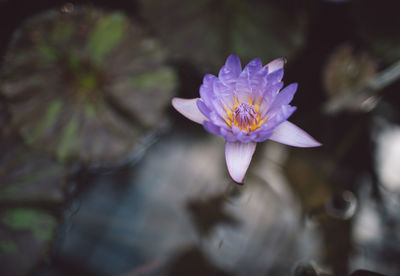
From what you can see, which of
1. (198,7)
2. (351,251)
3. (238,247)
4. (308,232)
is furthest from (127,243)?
(198,7)

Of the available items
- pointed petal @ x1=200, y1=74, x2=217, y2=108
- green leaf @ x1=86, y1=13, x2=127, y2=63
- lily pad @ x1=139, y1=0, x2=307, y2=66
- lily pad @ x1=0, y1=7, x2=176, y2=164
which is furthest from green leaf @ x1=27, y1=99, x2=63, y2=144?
pointed petal @ x1=200, y1=74, x2=217, y2=108

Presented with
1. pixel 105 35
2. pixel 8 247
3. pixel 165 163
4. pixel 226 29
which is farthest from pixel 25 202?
pixel 226 29

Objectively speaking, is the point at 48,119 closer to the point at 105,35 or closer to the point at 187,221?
the point at 105,35

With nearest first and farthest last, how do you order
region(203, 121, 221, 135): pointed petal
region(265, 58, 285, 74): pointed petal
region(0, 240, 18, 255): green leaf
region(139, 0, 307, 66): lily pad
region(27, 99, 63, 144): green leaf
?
1. region(203, 121, 221, 135): pointed petal
2. region(265, 58, 285, 74): pointed petal
3. region(0, 240, 18, 255): green leaf
4. region(27, 99, 63, 144): green leaf
5. region(139, 0, 307, 66): lily pad

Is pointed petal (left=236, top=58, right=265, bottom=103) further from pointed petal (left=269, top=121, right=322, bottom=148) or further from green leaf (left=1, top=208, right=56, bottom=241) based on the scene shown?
green leaf (left=1, top=208, right=56, bottom=241)

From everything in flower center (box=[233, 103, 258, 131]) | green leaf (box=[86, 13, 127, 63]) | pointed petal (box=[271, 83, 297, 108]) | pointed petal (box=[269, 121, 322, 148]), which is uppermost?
green leaf (box=[86, 13, 127, 63])

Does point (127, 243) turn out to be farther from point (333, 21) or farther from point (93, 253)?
Answer: point (333, 21)

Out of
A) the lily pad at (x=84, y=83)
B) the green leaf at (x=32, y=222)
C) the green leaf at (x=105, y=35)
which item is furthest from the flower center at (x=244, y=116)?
the green leaf at (x=32, y=222)
